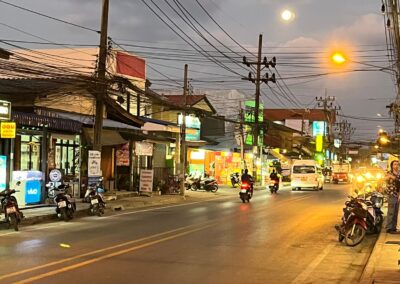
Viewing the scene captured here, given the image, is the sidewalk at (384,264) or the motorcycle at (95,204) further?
the motorcycle at (95,204)

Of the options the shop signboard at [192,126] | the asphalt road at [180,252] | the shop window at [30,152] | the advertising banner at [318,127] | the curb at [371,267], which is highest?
the advertising banner at [318,127]

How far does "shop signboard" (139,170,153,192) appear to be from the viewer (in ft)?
101

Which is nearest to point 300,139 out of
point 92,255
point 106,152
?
point 106,152

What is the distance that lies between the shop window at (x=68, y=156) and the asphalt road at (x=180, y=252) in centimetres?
798

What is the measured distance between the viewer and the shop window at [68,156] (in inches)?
1029

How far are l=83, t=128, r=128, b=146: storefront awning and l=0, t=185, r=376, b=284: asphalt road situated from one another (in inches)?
352

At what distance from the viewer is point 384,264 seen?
10078mm

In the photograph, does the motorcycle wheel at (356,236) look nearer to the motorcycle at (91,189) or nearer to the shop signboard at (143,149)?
the motorcycle at (91,189)

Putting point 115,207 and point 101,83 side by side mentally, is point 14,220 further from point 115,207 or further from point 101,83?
point 101,83

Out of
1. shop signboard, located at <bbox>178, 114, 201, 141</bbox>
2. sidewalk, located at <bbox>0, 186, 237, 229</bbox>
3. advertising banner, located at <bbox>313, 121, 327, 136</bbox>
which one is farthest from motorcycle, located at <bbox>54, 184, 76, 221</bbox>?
advertising banner, located at <bbox>313, 121, 327, 136</bbox>

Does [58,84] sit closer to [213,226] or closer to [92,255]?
[213,226]

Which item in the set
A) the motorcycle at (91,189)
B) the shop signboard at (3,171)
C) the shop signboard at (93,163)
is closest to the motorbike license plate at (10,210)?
the shop signboard at (3,171)

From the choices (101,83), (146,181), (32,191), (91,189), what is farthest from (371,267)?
(146,181)

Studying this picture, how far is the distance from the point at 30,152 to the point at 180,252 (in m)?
13.4
